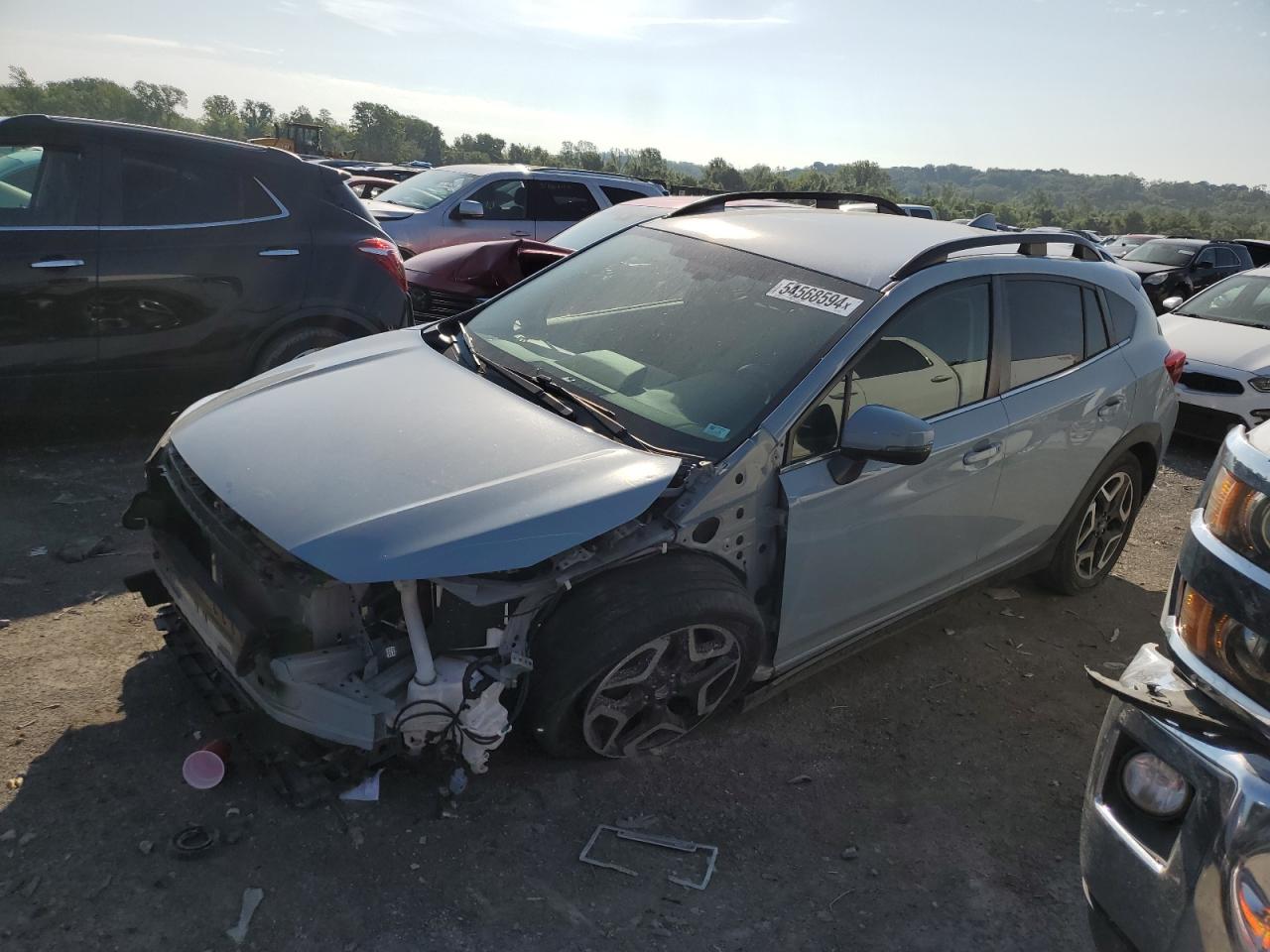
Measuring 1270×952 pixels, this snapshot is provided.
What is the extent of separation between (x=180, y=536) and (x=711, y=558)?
71.4 inches

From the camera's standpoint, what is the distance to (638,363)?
3426 millimetres

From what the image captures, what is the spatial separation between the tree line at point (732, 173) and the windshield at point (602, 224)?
40.2 metres

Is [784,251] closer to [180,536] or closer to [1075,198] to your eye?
[180,536]

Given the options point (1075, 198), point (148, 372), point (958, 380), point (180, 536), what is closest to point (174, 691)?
point (180, 536)

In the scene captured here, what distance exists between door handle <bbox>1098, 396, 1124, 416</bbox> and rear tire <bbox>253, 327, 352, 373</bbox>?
13.9ft

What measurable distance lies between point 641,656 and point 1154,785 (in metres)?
1.40

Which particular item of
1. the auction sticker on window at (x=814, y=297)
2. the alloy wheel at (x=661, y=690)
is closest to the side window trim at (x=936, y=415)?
the auction sticker on window at (x=814, y=297)

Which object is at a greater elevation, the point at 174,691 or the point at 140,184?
the point at 140,184

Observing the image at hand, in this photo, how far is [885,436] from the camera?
9.62 feet

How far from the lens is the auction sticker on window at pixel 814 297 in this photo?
130 inches

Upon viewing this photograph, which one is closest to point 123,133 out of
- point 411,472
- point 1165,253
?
point 411,472

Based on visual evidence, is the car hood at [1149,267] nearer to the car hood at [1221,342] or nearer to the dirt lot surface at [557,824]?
the car hood at [1221,342]

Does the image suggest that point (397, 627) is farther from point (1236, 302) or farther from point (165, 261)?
point (1236, 302)

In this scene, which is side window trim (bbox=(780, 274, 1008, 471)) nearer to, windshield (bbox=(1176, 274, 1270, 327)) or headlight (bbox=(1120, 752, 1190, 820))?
headlight (bbox=(1120, 752, 1190, 820))
